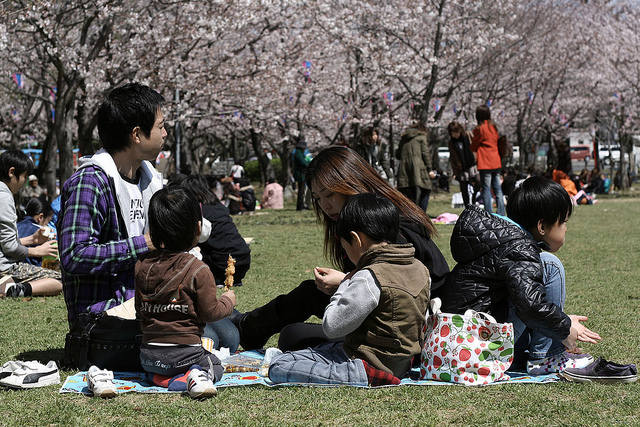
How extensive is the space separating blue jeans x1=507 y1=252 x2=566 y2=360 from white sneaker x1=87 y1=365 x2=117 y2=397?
1894mm

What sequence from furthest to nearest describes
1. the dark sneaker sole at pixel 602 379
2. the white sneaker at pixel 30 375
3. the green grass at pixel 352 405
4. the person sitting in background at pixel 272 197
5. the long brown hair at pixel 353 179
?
the person sitting in background at pixel 272 197 → the long brown hair at pixel 353 179 → the white sneaker at pixel 30 375 → the dark sneaker sole at pixel 602 379 → the green grass at pixel 352 405

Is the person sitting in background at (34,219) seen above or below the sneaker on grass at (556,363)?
above

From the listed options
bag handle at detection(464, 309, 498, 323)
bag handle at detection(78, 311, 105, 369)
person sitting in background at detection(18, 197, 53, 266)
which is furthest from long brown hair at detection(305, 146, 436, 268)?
person sitting in background at detection(18, 197, 53, 266)

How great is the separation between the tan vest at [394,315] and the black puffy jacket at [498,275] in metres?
0.20

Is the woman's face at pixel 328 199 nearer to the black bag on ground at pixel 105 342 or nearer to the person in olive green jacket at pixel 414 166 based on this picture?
the black bag on ground at pixel 105 342

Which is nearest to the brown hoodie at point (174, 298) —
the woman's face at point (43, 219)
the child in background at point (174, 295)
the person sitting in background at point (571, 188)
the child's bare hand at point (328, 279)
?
the child in background at point (174, 295)

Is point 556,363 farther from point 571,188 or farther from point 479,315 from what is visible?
point 571,188

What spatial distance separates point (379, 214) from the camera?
322 centimetres

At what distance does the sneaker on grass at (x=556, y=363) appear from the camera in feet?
11.3

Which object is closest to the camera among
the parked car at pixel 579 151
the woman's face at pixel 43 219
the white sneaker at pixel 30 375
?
the white sneaker at pixel 30 375

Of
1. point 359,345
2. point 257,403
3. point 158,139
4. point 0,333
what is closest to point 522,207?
point 359,345

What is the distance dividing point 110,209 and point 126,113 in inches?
19.0

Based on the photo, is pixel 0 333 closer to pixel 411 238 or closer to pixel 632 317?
pixel 411 238

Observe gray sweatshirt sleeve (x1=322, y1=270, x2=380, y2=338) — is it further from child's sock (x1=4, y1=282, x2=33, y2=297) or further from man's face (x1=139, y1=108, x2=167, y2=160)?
child's sock (x1=4, y1=282, x2=33, y2=297)
